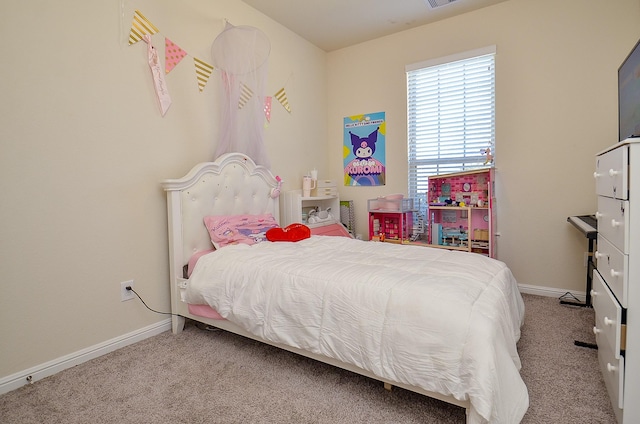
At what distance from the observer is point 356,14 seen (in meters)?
3.27

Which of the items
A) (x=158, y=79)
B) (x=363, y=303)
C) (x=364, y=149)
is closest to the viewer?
(x=363, y=303)

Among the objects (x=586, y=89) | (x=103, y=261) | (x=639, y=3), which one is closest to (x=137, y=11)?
(x=103, y=261)

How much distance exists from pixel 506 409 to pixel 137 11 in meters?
2.94

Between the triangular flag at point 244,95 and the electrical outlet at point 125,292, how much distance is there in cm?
153

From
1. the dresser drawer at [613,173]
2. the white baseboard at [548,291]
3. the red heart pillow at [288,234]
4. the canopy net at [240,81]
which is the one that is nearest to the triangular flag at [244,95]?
the canopy net at [240,81]

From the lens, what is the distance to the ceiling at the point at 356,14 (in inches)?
121

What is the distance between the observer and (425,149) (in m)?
3.61

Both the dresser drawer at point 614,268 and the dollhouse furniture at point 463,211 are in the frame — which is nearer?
the dresser drawer at point 614,268

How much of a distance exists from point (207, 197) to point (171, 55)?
1044mm

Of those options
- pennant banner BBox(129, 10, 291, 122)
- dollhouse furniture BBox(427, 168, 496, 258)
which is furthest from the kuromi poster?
pennant banner BBox(129, 10, 291, 122)

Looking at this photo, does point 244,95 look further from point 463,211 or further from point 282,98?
point 463,211

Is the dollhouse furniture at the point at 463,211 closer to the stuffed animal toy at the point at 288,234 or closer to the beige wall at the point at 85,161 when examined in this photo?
the stuffed animal toy at the point at 288,234

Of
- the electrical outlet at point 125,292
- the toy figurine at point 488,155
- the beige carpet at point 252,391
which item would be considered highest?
the toy figurine at point 488,155

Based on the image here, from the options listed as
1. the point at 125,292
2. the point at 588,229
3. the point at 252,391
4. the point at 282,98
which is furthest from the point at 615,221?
the point at 282,98
